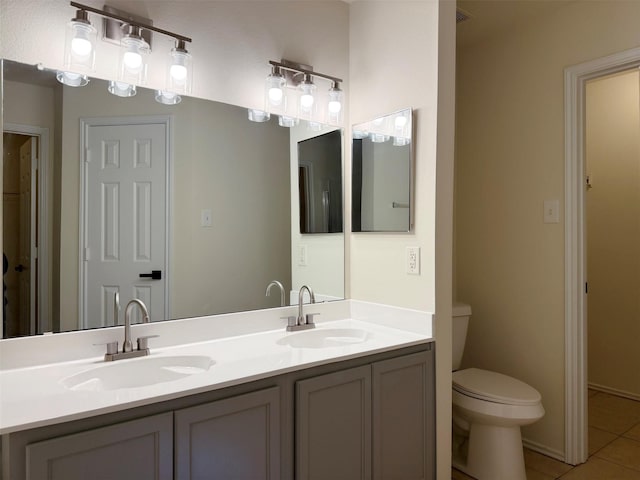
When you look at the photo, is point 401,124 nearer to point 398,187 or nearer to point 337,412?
point 398,187

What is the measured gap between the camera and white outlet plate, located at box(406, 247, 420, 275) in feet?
6.33

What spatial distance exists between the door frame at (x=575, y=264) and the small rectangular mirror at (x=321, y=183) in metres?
1.23

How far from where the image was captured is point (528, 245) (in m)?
2.54

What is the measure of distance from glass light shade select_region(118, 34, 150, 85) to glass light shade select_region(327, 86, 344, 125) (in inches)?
35.0

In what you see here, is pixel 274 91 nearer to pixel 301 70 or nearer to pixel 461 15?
pixel 301 70

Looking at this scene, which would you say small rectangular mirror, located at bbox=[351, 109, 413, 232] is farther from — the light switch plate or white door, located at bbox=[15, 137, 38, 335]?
white door, located at bbox=[15, 137, 38, 335]

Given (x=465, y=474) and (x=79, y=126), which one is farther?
(x=465, y=474)

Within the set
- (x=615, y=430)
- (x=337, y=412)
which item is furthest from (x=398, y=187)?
(x=615, y=430)

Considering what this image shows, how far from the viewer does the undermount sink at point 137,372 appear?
4.52 feet

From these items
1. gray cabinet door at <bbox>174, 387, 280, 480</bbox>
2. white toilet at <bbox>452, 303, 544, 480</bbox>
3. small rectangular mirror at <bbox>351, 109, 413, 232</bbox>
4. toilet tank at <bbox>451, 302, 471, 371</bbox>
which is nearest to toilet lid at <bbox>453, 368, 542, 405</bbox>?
white toilet at <bbox>452, 303, 544, 480</bbox>

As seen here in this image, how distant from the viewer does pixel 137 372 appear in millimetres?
1475

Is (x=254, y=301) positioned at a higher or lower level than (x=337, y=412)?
higher

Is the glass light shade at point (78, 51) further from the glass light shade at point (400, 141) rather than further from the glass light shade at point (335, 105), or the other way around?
the glass light shade at point (400, 141)

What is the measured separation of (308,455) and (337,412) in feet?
0.56
